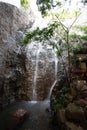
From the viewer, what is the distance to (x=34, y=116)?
8859 mm

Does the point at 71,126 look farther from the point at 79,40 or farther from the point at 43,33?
the point at 79,40

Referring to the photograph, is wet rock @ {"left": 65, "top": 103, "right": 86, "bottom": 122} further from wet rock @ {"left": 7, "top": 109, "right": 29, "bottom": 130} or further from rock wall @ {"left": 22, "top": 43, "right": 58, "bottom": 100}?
rock wall @ {"left": 22, "top": 43, "right": 58, "bottom": 100}

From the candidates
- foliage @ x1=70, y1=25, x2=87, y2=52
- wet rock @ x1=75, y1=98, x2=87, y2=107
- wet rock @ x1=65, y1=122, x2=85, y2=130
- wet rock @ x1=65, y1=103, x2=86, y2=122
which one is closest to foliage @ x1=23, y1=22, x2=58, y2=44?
foliage @ x1=70, y1=25, x2=87, y2=52

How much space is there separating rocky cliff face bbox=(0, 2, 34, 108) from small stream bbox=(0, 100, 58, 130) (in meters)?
0.90

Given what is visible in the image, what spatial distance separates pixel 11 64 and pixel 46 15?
4574mm

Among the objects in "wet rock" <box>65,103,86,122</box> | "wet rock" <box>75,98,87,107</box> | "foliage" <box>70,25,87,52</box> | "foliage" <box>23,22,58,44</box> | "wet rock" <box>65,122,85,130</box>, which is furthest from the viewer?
"foliage" <box>70,25,87,52</box>

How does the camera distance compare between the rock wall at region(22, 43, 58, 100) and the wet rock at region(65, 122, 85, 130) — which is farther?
the rock wall at region(22, 43, 58, 100)

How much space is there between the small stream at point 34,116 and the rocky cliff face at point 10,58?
0.90 m

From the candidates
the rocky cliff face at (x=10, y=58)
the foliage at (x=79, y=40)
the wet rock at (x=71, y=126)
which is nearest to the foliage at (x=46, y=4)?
the foliage at (x=79, y=40)

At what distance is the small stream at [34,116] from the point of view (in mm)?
7787

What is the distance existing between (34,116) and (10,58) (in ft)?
15.5

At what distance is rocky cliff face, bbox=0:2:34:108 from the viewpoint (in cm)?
1089

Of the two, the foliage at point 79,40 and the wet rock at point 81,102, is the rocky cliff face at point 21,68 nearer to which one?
the foliage at point 79,40

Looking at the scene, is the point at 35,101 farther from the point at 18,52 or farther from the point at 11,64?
the point at 18,52
